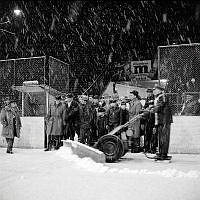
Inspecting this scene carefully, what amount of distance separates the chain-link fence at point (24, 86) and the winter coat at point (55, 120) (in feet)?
3.43

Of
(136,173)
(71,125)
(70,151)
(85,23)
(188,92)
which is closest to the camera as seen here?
(136,173)

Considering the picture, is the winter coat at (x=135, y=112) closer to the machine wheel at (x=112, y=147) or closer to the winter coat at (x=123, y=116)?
the winter coat at (x=123, y=116)

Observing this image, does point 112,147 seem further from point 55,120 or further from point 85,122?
point 55,120

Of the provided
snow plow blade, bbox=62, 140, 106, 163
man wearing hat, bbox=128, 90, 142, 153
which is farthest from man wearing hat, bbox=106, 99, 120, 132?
snow plow blade, bbox=62, 140, 106, 163

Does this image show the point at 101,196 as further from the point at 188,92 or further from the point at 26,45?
the point at 26,45

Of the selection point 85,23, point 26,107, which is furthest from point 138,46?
point 26,107

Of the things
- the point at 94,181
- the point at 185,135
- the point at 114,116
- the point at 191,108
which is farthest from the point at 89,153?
the point at 191,108

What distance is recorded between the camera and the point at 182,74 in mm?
10680

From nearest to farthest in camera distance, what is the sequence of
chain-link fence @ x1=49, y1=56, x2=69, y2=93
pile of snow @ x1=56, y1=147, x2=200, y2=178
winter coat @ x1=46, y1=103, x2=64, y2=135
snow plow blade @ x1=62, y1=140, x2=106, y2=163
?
1. pile of snow @ x1=56, y1=147, x2=200, y2=178
2. snow plow blade @ x1=62, y1=140, x2=106, y2=163
3. winter coat @ x1=46, y1=103, x2=64, y2=135
4. chain-link fence @ x1=49, y1=56, x2=69, y2=93

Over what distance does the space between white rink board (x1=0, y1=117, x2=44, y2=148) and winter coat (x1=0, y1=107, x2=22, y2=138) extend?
60.0 inches

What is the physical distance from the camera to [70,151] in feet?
29.5

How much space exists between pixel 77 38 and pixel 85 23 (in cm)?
233

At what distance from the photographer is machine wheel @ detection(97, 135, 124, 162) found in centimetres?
833

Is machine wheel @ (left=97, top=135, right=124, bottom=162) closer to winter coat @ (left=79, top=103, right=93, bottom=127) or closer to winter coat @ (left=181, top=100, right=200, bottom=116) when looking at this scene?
winter coat @ (left=79, top=103, right=93, bottom=127)
